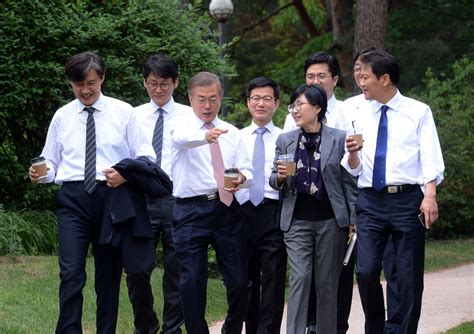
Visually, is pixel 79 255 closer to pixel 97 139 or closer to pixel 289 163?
pixel 97 139

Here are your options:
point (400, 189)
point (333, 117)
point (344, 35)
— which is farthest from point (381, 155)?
point (344, 35)

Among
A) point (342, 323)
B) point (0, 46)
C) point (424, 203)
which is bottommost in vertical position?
point (342, 323)

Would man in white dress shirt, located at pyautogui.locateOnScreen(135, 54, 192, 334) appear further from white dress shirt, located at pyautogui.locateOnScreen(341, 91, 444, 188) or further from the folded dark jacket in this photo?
white dress shirt, located at pyautogui.locateOnScreen(341, 91, 444, 188)

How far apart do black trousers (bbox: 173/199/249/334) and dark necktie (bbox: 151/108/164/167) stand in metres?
0.88

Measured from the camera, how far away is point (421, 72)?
27.1 metres

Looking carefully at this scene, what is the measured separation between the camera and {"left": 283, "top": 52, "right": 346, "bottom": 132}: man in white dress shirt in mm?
8906

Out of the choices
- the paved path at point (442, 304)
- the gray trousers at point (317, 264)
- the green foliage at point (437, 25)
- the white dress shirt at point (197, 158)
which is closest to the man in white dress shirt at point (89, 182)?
the white dress shirt at point (197, 158)

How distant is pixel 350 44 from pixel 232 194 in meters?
18.9

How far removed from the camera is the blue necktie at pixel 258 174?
8820 millimetres

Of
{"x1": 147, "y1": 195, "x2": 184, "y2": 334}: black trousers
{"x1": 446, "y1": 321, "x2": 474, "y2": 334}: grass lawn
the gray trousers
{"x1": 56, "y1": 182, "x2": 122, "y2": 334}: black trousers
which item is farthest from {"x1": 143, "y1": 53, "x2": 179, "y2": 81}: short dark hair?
{"x1": 446, "y1": 321, "x2": 474, "y2": 334}: grass lawn

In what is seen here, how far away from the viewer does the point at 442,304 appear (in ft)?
38.1

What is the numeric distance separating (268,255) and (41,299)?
8.31 ft

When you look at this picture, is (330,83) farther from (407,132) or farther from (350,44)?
(350,44)

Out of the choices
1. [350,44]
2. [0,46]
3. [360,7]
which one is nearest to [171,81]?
[0,46]
